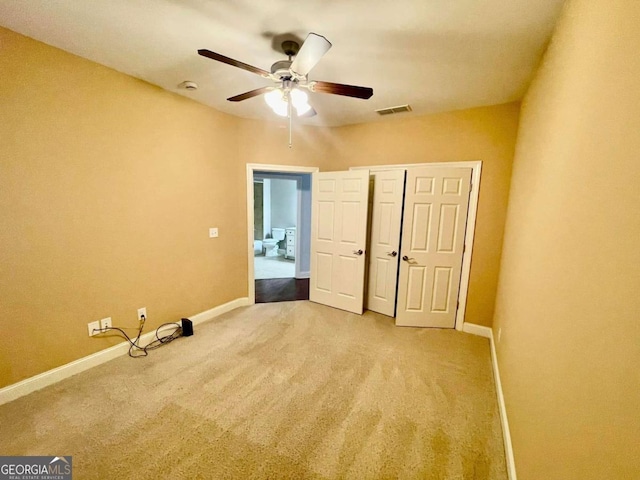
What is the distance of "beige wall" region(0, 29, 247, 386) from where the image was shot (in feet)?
5.94

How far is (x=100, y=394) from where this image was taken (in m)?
1.96

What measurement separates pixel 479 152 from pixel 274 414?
3.30 metres

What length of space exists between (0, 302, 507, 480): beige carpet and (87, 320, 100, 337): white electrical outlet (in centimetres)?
31

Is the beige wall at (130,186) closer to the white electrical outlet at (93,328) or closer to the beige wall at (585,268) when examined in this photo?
the white electrical outlet at (93,328)

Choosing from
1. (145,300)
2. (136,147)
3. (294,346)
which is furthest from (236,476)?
(136,147)

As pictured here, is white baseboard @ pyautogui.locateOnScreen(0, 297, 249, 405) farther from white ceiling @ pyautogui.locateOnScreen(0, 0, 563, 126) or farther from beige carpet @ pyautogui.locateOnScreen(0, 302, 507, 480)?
white ceiling @ pyautogui.locateOnScreen(0, 0, 563, 126)

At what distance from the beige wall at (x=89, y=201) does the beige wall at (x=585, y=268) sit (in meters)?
3.16

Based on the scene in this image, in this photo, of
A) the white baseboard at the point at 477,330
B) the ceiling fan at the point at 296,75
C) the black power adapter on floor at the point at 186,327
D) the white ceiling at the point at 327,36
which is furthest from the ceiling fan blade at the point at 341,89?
the white baseboard at the point at 477,330

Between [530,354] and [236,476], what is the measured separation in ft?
5.68

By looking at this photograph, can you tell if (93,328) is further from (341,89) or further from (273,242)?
(273,242)

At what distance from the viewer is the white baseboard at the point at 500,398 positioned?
144 centimetres

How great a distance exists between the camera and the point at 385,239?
3424mm

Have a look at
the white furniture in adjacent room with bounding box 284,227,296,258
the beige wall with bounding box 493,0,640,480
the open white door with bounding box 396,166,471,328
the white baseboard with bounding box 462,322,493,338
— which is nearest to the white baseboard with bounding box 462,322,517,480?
the white baseboard with bounding box 462,322,493,338

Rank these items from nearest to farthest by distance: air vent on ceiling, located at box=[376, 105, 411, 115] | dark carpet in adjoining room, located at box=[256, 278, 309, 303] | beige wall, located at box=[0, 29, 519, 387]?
beige wall, located at box=[0, 29, 519, 387] → air vent on ceiling, located at box=[376, 105, 411, 115] → dark carpet in adjoining room, located at box=[256, 278, 309, 303]
